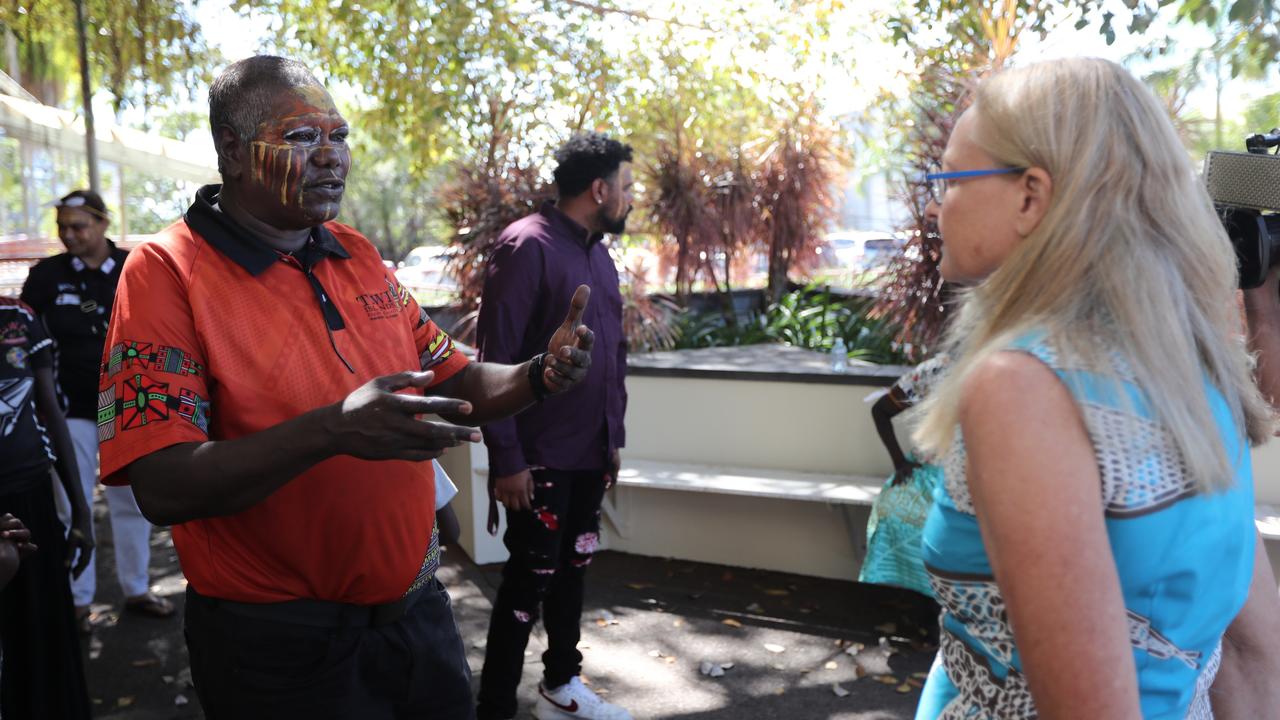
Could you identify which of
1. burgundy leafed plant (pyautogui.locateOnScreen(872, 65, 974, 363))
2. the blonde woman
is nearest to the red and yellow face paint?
the blonde woman

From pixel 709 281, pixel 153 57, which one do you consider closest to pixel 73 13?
pixel 153 57

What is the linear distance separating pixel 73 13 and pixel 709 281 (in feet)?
20.2

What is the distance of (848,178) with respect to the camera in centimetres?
1073

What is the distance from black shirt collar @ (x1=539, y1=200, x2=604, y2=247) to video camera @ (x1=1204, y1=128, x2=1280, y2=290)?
2237 millimetres

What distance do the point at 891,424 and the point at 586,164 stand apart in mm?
1903

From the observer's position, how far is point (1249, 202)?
7.34 ft

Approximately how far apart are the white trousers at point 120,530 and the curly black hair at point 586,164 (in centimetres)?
267

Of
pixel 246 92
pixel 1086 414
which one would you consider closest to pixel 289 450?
pixel 246 92

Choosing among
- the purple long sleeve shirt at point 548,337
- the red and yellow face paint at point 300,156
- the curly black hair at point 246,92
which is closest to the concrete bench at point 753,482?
the purple long sleeve shirt at point 548,337

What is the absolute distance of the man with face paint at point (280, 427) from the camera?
5.82 ft

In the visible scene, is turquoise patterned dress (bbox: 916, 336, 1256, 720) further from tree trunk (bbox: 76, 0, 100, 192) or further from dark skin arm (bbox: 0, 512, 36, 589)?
tree trunk (bbox: 76, 0, 100, 192)

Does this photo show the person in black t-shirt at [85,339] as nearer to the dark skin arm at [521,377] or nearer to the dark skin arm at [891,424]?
the dark skin arm at [521,377]

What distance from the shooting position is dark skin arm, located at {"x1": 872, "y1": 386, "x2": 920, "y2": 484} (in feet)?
15.5

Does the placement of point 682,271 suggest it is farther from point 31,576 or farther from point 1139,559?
point 1139,559
